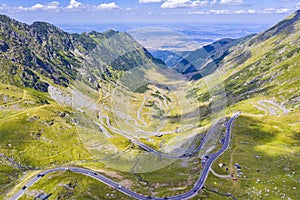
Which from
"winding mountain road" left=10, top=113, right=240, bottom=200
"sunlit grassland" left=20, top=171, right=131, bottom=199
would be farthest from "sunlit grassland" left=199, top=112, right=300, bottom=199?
"sunlit grassland" left=20, top=171, right=131, bottom=199

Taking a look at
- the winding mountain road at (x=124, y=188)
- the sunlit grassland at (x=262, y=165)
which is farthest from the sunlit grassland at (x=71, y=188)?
the sunlit grassland at (x=262, y=165)

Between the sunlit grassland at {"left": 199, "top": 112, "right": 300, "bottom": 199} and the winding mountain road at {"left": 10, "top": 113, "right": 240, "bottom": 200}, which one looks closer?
the winding mountain road at {"left": 10, "top": 113, "right": 240, "bottom": 200}

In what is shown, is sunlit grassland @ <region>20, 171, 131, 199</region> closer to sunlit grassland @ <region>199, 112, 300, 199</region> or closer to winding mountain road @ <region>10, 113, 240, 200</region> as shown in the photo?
winding mountain road @ <region>10, 113, 240, 200</region>

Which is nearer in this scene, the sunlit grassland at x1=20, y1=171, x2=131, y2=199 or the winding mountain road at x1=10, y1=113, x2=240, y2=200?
the winding mountain road at x1=10, y1=113, x2=240, y2=200

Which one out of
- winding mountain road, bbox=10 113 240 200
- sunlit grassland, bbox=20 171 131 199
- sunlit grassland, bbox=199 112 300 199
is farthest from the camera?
sunlit grassland, bbox=20 171 131 199

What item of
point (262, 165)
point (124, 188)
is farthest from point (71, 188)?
point (262, 165)

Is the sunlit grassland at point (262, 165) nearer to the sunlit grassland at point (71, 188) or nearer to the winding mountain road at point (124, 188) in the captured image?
the winding mountain road at point (124, 188)

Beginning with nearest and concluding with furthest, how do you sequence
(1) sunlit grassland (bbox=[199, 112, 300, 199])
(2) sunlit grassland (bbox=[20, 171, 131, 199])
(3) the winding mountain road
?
1. (3) the winding mountain road
2. (1) sunlit grassland (bbox=[199, 112, 300, 199])
3. (2) sunlit grassland (bbox=[20, 171, 131, 199])

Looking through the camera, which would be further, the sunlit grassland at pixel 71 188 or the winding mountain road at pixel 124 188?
the sunlit grassland at pixel 71 188

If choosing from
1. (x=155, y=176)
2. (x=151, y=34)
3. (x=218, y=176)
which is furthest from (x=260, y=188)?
(x=151, y=34)

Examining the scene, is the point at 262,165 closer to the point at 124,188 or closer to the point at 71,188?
the point at 124,188

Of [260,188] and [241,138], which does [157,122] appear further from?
[260,188]
